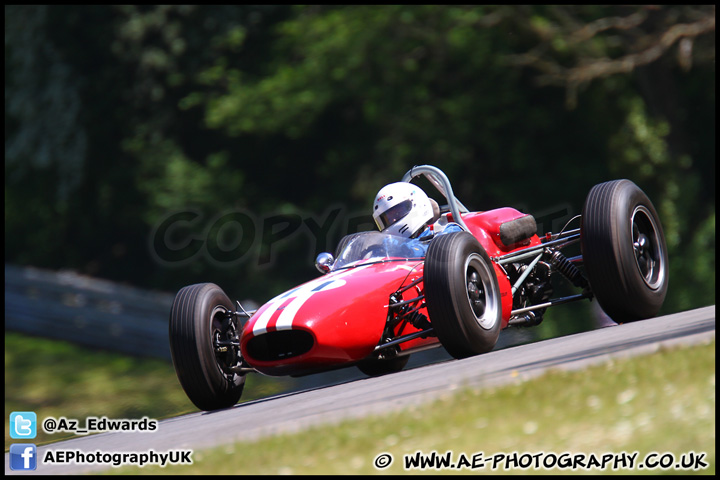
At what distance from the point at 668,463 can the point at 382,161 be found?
16838 mm

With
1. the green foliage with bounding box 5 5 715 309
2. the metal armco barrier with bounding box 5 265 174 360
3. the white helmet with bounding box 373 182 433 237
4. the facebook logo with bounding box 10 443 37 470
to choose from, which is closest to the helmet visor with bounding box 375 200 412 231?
the white helmet with bounding box 373 182 433 237

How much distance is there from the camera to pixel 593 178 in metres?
19.5

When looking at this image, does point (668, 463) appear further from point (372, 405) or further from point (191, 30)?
point (191, 30)

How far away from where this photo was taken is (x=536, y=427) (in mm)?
4547

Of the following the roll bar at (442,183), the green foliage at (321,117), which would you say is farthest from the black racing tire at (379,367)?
the green foliage at (321,117)

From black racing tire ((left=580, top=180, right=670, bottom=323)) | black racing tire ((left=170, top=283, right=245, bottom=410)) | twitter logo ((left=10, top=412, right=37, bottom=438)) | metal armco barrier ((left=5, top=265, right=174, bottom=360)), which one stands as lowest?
twitter logo ((left=10, top=412, right=37, bottom=438))

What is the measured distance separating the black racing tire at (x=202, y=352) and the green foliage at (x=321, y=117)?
11358mm

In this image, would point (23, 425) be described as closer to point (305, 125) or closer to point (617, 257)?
point (617, 257)

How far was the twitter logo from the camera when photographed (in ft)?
21.1

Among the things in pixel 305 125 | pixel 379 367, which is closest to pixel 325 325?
pixel 379 367

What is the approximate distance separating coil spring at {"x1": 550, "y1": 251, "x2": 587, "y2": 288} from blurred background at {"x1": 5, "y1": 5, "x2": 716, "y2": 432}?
30.2ft

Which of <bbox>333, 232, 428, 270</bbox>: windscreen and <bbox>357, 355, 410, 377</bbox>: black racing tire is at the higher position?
<bbox>333, 232, 428, 270</bbox>: windscreen

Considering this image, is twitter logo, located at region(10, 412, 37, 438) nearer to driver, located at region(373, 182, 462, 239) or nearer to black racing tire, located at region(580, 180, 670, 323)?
driver, located at region(373, 182, 462, 239)
